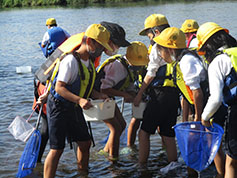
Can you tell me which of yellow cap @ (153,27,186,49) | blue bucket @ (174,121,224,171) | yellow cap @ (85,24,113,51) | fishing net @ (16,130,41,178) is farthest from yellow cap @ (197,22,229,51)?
fishing net @ (16,130,41,178)

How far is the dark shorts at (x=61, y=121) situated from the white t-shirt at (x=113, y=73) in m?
0.84

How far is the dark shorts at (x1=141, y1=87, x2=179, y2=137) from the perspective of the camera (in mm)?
5090

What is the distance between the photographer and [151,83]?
517 centimetres

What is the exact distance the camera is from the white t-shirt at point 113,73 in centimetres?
538

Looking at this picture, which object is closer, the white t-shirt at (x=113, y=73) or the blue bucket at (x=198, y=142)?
the blue bucket at (x=198, y=142)

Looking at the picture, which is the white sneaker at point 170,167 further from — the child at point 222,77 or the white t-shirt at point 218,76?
the white t-shirt at point 218,76

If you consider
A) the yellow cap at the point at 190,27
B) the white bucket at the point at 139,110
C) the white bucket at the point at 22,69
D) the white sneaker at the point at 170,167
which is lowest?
the white bucket at the point at 22,69

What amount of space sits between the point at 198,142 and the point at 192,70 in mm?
776

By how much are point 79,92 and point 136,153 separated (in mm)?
2121

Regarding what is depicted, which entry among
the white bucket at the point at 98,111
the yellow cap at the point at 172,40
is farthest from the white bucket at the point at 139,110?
the yellow cap at the point at 172,40

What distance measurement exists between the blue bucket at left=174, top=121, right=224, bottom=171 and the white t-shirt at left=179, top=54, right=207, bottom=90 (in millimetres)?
431

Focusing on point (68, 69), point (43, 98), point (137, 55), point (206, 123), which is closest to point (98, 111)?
point (68, 69)

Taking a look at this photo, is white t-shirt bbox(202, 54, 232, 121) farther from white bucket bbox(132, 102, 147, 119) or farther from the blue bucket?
white bucket bbox(132, 102, 147, 119)

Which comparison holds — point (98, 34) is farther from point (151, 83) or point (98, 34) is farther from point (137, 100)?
point (137, 100)
